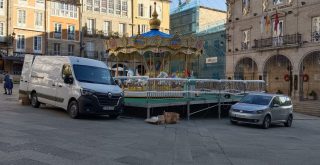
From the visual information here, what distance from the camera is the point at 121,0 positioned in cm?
6019

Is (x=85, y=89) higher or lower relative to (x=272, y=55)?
lower

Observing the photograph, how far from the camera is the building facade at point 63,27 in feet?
174

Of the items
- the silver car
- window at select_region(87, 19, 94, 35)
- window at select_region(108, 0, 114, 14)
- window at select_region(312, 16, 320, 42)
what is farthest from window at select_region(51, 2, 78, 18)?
the silver car

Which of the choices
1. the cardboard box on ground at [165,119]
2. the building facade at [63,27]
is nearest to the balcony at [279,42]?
the cardboard box on ground at [165,119]

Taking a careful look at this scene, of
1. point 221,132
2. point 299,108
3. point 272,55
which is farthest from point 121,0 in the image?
point 221,132

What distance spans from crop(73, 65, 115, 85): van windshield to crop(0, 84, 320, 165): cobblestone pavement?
1.70 metres

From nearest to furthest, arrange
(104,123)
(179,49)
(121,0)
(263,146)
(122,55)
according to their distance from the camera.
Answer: (263,146) → (104,123) → (179,49) → (122,55) → (121,0)

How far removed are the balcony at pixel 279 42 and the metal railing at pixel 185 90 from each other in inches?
600

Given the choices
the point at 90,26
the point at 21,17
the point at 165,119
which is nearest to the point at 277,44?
the point at 165,119

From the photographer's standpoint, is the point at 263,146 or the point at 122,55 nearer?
the point at 263,146

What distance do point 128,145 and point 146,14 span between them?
178ft

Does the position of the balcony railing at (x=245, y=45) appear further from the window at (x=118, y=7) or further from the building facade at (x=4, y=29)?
the building facade at (x=4, y=29)

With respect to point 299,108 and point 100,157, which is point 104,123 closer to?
point 100,157

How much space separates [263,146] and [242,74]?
3209 cm
